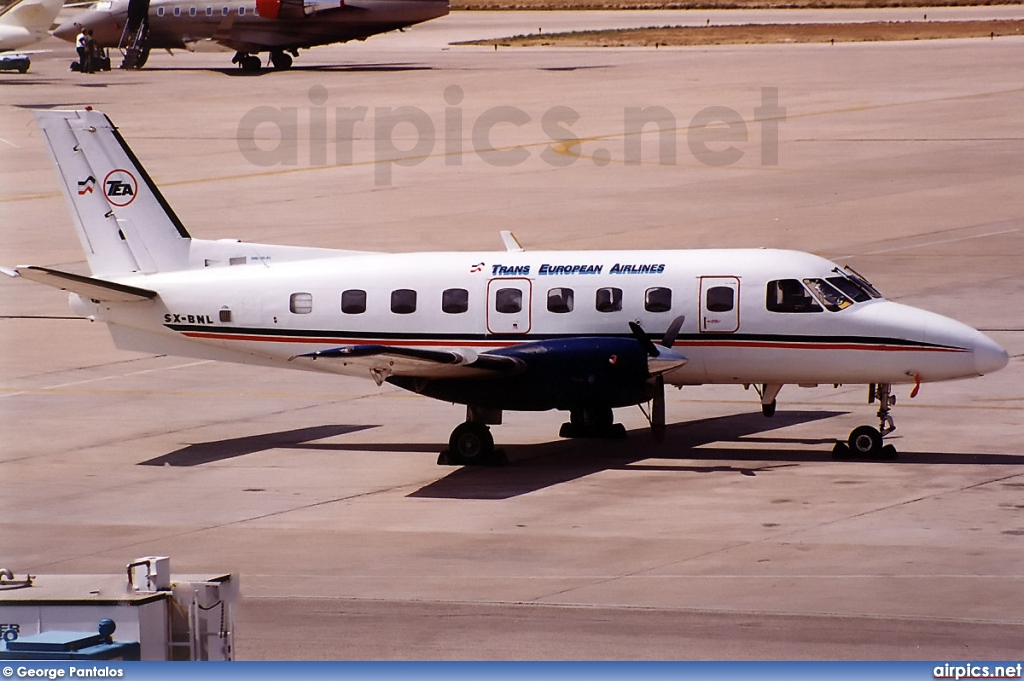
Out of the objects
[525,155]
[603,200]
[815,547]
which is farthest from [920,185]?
[815,547]

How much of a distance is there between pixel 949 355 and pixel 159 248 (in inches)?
487

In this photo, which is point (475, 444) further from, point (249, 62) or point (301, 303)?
point (249, 62)

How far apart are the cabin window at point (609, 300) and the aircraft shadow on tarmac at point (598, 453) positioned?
2.29 m

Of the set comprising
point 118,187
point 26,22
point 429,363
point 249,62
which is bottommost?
point 429,363

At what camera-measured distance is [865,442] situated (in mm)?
24453

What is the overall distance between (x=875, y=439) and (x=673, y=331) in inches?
131

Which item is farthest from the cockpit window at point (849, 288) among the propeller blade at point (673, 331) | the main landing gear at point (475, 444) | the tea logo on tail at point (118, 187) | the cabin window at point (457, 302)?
the tea logo on tail at point (118, 187)

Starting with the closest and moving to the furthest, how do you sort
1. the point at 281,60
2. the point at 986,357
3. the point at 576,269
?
the point at 986,357, the point at 576,269, the point at 281,60

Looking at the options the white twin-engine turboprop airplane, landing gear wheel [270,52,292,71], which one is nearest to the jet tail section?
landing gear wheel [270,52,292,71]

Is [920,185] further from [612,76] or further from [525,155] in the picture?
[612,76]

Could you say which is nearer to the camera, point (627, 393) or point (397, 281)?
point (627, 393)

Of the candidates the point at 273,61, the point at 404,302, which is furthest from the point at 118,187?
the point at 273,61

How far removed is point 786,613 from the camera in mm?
17219

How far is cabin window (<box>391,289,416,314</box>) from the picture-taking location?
25.5 m
